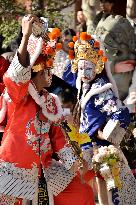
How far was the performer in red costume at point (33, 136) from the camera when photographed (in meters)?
4.60

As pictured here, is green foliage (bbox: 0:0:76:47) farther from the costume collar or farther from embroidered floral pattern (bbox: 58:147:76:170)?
embroidered floral pattern (bbox: 58:147:76:170)

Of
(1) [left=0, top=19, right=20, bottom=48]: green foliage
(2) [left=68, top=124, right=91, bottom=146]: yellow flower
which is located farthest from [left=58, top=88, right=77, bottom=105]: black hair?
(1) [left=0, top=19, right=20, bottom=48]: green foliage

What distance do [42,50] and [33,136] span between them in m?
0.66

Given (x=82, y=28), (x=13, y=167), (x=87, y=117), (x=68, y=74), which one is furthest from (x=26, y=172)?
(x=82, y=28)

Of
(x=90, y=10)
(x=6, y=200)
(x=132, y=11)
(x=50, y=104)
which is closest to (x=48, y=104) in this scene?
(x=50, y=104)

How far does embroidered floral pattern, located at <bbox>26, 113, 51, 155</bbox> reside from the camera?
187 inches

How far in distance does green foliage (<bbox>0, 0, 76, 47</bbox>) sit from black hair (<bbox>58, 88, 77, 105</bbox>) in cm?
246

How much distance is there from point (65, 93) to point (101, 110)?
5.68 feet

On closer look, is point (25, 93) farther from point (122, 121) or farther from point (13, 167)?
point (122, 121)

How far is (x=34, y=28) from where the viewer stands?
15.2 ft

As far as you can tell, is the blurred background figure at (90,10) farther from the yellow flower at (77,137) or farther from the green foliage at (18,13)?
the yellow flower at (77,137)

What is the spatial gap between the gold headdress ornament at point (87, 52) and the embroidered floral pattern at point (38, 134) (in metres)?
1.41

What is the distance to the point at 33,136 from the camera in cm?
475

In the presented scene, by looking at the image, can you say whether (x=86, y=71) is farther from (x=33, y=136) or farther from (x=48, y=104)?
(x=33, y=136)
